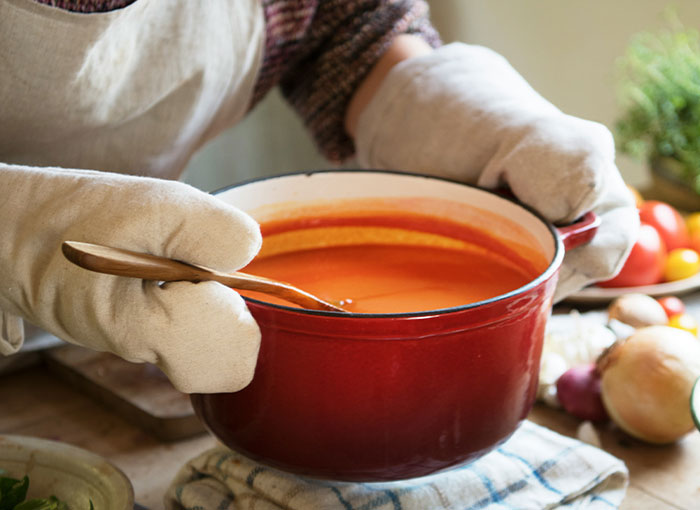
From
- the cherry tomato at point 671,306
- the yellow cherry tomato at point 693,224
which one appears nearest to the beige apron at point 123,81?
the cherry tomato at point 671,306

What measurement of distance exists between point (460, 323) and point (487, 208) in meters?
0.20

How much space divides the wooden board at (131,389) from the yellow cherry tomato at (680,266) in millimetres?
575

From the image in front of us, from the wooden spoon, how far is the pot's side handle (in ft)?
0.72

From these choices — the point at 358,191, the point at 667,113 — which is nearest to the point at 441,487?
the point at 358,191

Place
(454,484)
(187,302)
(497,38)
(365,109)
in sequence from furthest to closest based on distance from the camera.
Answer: (497,38) < (365,109) < (454,484) < (187,302)

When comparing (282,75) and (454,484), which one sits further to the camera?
(282,75)

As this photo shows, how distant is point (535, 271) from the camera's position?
66 cm

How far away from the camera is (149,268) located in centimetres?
48

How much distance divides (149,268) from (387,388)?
156mm

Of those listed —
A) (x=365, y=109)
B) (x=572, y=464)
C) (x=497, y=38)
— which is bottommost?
(x=497, y=38)

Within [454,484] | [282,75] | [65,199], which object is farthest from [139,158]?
[454,484]

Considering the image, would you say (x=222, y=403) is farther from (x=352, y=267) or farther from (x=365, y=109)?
(x=365, y=109)

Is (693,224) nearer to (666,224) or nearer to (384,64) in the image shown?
(666,224)

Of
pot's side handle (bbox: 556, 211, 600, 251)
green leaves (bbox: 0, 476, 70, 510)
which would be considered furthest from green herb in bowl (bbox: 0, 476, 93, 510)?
pot's side handle (bbox: 556, 211, 600, 251)
